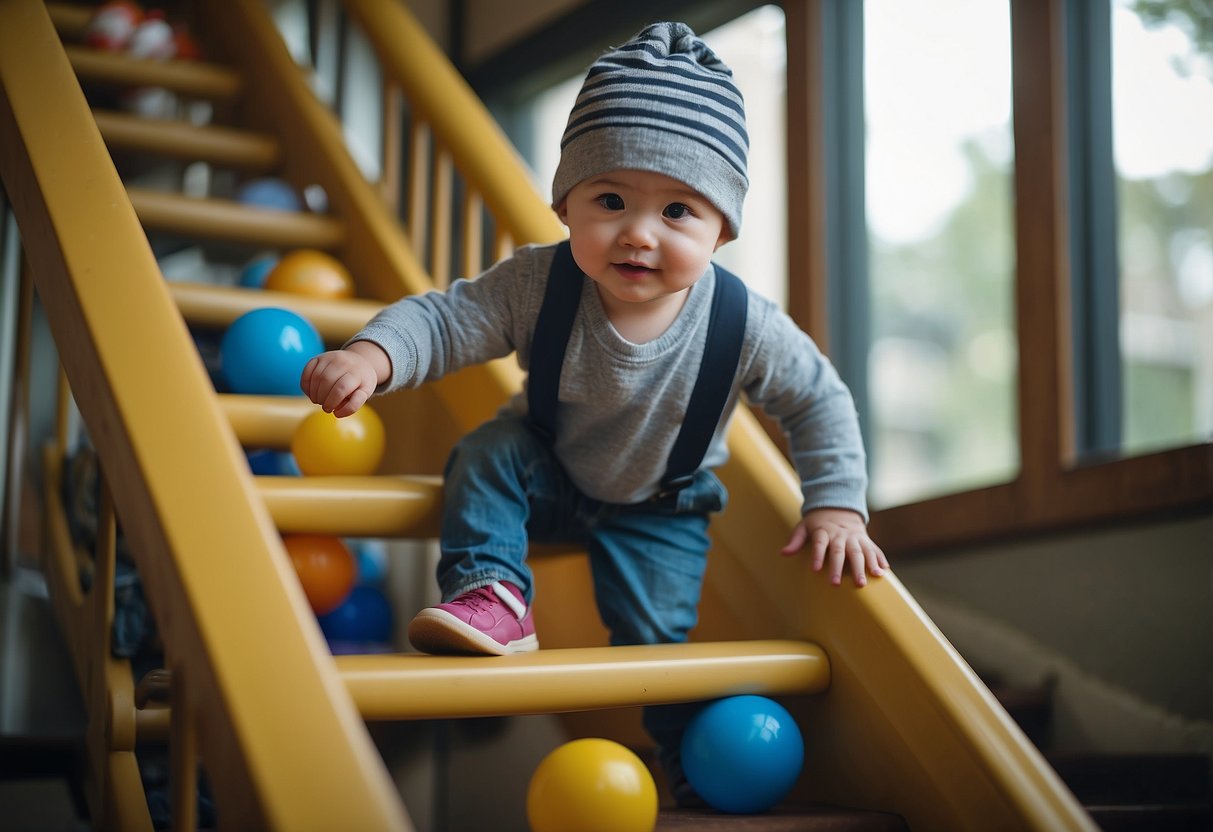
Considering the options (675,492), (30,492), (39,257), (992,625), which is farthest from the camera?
(30,492)

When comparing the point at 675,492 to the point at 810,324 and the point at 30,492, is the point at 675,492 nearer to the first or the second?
the point at 810,324

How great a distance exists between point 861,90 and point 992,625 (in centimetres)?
122

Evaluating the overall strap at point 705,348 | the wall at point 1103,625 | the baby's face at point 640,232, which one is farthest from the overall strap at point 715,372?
the wall at point 1103,625

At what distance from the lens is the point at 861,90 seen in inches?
105

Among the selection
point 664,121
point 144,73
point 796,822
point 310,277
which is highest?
point 144,73

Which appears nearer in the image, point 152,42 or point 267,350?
point 267,350

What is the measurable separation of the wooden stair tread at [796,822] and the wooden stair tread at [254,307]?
1052 mm

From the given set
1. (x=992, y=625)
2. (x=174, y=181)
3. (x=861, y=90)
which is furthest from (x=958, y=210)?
(x=174, y=181)

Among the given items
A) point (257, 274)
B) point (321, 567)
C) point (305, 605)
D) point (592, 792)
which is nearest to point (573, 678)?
point (592, 792)

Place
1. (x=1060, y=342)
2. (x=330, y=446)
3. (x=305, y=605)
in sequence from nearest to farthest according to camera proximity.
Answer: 1. (x=305, y=605)
2. (x=330, y=446)
3. (x=1060, y=342)

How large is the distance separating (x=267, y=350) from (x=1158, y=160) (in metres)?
1.66

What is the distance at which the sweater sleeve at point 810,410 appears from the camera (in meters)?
1.45

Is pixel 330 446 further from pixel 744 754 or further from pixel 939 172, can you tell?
pixel 939 172

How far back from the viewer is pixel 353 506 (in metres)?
1.48
